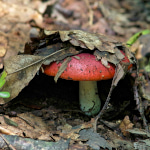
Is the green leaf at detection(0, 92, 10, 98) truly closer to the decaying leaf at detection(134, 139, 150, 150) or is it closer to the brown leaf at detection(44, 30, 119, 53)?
the brown leaf at detection(44, 30, 119, 53)

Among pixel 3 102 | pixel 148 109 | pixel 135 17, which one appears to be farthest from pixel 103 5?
pixel 3 102

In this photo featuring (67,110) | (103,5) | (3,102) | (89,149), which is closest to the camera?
(89,149)

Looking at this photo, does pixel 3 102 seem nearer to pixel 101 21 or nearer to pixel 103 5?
pixel 101 21

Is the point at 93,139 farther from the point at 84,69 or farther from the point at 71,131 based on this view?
the point at 84,69

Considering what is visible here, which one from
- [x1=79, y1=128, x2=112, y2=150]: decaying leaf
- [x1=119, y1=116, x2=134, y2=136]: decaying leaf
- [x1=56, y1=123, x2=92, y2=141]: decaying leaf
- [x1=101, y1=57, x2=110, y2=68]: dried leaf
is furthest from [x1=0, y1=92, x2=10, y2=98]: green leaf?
[x1=119, y1=116, x2=134, y2=136]: decaying leaf

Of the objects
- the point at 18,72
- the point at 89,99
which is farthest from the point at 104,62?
the point at 18,72
